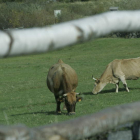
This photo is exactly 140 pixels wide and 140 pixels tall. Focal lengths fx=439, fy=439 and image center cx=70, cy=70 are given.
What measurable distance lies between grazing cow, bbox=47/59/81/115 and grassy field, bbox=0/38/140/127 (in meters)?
0.40

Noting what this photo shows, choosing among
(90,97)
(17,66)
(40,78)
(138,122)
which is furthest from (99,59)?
(138,122)

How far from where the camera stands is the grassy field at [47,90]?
13.1 meters

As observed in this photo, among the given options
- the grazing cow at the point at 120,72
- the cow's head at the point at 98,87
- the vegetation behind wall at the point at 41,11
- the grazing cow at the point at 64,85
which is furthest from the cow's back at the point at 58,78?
the vegetation behind wall at the point at 41,11

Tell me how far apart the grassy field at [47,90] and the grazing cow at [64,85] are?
0.40 m

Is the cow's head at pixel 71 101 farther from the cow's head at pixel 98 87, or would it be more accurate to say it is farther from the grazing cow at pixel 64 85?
the cow's head at pixel 98 87

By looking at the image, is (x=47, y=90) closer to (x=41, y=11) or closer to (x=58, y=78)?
(x=58, y=78)

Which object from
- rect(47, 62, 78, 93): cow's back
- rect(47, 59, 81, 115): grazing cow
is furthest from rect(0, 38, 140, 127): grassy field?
rect(47, 62, 78, 93): cow's back

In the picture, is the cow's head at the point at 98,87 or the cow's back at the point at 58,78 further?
the cow's head at the point at 98,87

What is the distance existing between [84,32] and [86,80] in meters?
21.8

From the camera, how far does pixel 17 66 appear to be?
32.7 m

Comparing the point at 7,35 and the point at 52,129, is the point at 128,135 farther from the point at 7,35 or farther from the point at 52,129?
the point at 7,35

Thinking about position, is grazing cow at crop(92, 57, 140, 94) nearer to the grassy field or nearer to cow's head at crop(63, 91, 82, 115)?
the grassy field

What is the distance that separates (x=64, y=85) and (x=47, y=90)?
27.5 ft

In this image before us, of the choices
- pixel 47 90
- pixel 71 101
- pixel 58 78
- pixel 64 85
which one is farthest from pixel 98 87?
pixel 71 101
